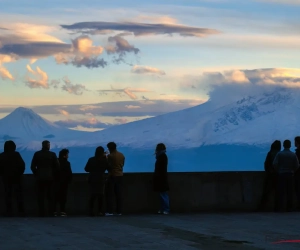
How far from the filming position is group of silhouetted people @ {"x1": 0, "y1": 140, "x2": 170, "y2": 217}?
22.1 metres

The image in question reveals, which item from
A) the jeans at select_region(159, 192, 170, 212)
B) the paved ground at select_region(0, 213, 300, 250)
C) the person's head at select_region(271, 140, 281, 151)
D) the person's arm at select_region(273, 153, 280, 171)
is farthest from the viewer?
the person's head at select_region(271, 140, 281, 151)

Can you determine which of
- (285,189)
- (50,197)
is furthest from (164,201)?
(285,189)

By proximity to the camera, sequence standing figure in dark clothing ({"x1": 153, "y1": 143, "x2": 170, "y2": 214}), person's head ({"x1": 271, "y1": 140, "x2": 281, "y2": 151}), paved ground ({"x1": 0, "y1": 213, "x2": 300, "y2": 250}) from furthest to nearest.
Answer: person's head ({"x1": 271, "y1": 140, "x2": 281, "y2": 151})
standing figure in dark clothing ({"x1": 153, "y1": 143, "x2": 170, "y2": 214})
paved ground ({"x1": 0, "y1": 213, "x2": 300, "y2": 250})

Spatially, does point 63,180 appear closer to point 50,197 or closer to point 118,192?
point 50,197

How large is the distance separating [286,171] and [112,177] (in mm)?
3754

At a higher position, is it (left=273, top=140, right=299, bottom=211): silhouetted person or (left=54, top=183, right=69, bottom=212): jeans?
(left=273, top=140, right=299, bottom=211): silhouetted person

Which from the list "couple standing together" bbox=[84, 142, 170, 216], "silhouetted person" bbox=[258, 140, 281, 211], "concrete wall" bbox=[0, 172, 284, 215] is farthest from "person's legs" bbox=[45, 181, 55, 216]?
"silhouetted person" bbox=[258, 140, 281, 211]

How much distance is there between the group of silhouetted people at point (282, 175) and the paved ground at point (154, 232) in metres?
0.84

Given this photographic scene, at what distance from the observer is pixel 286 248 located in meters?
15.5

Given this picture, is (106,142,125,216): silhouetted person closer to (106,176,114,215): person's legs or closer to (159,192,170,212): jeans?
(106,176,114,215): person's legs

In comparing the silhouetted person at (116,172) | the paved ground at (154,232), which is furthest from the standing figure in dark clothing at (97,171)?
the paved ground at (154,232)

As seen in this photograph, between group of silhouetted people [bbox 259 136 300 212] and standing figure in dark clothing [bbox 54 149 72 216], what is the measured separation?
14.5 ft

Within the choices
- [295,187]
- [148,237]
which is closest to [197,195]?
[295,187]

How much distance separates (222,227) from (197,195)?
5.00 meters
